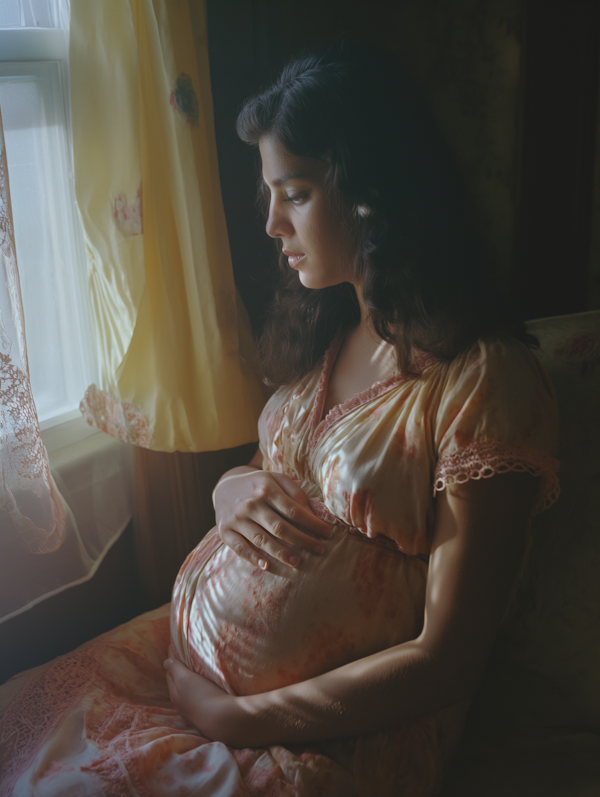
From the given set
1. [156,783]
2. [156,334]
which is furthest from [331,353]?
[156,783]

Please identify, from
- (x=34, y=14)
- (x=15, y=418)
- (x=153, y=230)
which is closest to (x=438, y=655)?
(x=15, y=418)

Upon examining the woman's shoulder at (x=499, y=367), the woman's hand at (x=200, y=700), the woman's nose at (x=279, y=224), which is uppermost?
the woman's nose at (x=279, y=224)

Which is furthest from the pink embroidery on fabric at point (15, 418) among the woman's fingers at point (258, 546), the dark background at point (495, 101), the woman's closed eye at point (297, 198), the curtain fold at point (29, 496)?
the dark background at point (495, 101)

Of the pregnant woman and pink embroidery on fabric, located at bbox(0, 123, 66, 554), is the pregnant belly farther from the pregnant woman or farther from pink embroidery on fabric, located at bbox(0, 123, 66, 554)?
pink embroidery on fabric, located at bbox(0, 123, 66, 554)

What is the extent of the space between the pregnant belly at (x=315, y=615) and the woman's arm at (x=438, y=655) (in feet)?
0.11

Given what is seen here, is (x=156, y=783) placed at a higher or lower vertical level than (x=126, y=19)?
lower

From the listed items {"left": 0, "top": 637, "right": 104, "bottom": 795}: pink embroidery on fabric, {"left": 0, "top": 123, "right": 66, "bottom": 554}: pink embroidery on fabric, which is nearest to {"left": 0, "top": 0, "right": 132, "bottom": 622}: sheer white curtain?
{"left": 0, "top": 123, "right": 66, "bottom": 554}: pink embroidery on fabric

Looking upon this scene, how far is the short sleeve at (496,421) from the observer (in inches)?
33.0

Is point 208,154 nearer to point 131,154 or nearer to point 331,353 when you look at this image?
point 131,154

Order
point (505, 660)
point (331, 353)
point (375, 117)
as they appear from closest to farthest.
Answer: point (375, 117), point (505, 660), point (331, 353)

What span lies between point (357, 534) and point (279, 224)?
0.56 metres

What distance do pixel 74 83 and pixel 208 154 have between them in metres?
0.28

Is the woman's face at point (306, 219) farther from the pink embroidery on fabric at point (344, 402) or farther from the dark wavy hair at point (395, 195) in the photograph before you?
the pink embroidery on fabric at point (344, 402)

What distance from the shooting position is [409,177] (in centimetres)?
99
